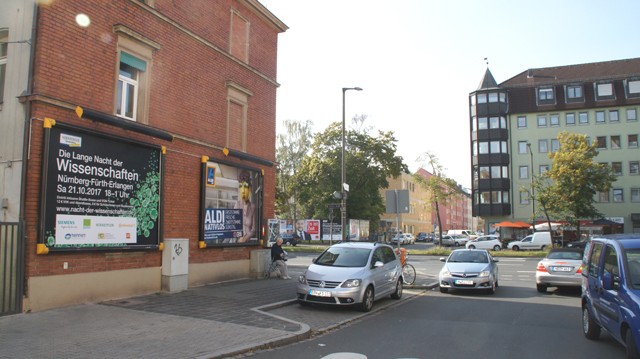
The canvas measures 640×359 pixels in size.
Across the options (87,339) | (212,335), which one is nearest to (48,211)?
(87,339)

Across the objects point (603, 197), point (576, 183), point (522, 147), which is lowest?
point (603, 197)

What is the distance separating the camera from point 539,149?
56062mm

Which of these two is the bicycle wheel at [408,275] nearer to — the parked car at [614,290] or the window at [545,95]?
the parked car at [614,290]

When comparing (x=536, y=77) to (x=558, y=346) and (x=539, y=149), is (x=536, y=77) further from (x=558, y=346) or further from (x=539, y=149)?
(x=558, y=346)

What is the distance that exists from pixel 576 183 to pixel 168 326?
35561 mm

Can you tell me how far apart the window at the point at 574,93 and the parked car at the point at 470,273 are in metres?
47.8

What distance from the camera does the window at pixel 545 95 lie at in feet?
185

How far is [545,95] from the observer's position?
2223 inches

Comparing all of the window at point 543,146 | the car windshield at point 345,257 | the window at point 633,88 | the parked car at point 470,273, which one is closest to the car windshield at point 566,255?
the parked car at point 470,273

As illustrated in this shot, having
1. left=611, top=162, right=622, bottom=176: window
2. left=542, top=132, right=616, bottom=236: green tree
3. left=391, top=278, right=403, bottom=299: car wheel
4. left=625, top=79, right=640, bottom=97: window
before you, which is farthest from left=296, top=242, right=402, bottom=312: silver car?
left=625, top=79, right=640, bottom=97: window

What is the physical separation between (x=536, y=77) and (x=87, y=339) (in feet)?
202

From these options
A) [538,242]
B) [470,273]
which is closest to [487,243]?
[538,242]

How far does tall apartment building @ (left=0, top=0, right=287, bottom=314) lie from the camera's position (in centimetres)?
956

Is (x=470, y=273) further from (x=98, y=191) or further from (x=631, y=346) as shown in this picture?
(x=98, y=191)
